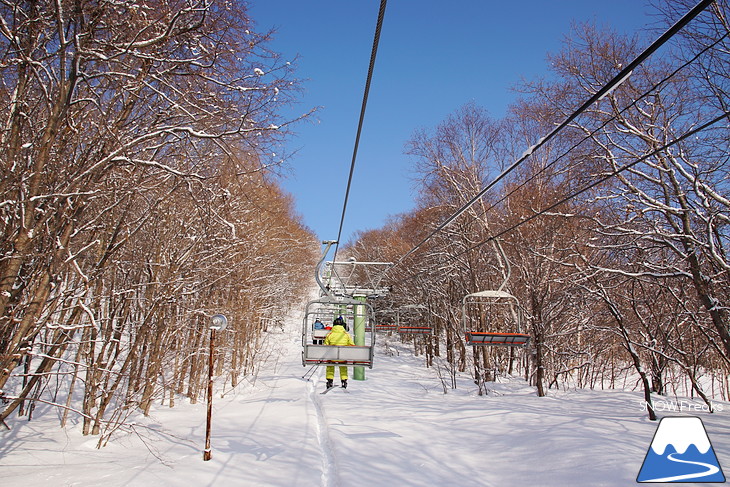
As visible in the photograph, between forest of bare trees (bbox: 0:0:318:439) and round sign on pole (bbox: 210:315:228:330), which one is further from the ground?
forest of bare trees (bbox: 0:0:318:439)

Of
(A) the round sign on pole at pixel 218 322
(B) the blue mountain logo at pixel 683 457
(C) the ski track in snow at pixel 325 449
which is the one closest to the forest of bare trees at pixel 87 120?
(A) the round sign on pole at pixel 218 322

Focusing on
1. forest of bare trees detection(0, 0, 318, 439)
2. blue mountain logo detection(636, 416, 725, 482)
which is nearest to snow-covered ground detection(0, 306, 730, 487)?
blue mountain logo detection(636, 416, 725, 482)

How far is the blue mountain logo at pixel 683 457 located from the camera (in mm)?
5258

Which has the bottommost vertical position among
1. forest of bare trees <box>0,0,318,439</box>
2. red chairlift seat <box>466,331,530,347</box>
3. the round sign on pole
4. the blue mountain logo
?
the blue mountain logo

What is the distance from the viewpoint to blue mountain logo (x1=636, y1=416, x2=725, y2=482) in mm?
5258

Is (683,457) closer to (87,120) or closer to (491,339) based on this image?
(491,339)

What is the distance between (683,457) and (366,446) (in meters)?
5.49

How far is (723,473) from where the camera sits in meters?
5.95

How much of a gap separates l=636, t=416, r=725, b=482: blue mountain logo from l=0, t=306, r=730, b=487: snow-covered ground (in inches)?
24.2

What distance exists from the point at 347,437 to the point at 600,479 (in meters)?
5.29

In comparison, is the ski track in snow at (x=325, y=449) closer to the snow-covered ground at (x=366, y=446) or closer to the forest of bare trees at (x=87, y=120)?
the snow-covered ground at (x=366, y=446)

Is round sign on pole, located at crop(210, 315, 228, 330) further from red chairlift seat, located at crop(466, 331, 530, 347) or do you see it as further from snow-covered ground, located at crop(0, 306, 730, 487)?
red chairlift seat, located at crop(466, 331, 530, 347)

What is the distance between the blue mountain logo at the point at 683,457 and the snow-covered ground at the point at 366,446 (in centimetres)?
62

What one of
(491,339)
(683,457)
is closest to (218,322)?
(491,339)
